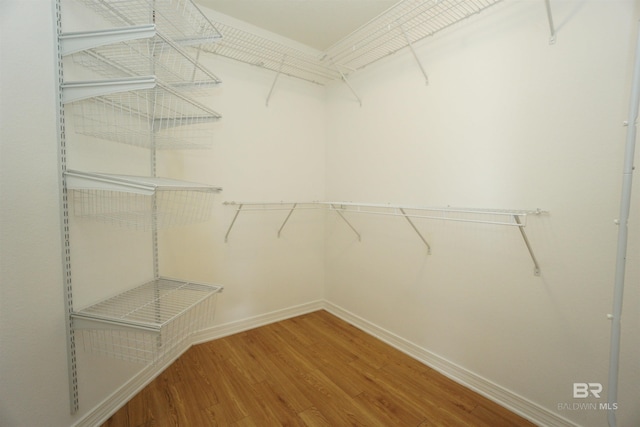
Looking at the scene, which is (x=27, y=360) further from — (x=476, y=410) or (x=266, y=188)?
(x=476, y=410)

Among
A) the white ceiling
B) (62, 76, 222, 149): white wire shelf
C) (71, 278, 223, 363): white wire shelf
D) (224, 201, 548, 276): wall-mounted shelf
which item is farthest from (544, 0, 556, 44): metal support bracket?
(71, 278, 223, 363): white wire shelf

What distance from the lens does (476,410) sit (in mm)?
1583

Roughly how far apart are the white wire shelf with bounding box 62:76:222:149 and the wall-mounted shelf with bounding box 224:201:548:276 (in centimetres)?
65

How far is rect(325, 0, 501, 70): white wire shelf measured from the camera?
1.67 metres

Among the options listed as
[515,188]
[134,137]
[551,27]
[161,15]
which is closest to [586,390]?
[515,188]

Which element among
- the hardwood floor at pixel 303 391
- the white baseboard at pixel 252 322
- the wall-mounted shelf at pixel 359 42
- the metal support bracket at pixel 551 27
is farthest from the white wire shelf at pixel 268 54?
the hardwood floor at pixel 303 391

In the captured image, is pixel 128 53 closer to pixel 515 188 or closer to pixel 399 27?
pixel 399 27

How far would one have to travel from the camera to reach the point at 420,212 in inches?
80.7

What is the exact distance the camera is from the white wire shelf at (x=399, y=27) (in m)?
1.67

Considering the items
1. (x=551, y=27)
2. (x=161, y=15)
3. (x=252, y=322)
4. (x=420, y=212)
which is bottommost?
(x=252, y=322)

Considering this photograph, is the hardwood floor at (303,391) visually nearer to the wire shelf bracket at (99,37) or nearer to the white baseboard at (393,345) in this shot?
the white baseboard at (393,345)

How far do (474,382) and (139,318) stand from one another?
1.93 meters

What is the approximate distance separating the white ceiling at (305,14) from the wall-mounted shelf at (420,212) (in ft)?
4.54

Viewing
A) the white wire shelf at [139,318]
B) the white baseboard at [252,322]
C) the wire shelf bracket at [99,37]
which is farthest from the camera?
the white baseboard at [252,322]
